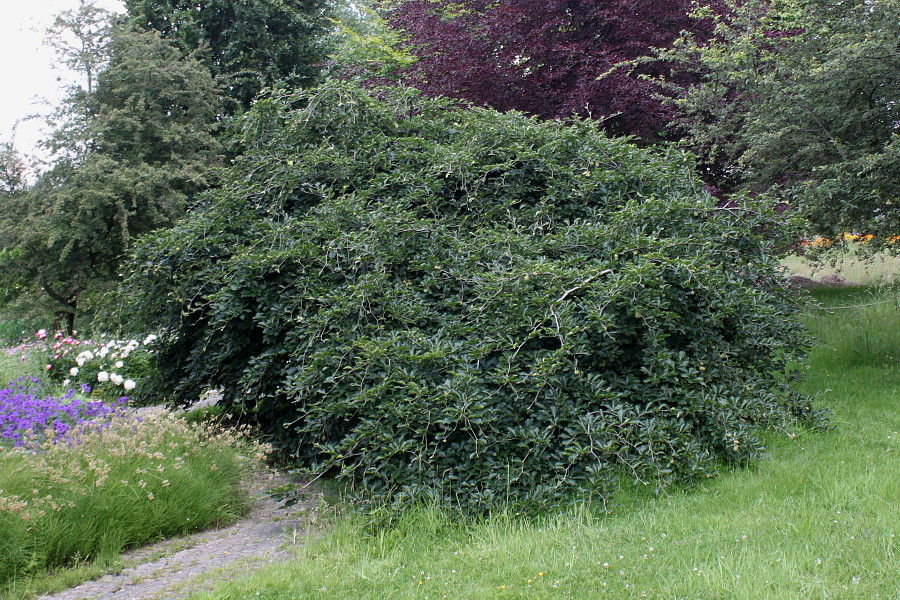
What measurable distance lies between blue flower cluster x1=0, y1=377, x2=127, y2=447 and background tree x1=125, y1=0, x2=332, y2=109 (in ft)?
40.5

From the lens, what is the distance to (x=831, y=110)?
605 cm

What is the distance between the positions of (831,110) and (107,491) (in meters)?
6.40

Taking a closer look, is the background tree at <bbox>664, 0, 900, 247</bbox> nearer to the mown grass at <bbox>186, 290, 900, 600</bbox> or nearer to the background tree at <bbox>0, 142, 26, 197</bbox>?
the mown grass at <bbox>186, 290, 900, 600</bbox>

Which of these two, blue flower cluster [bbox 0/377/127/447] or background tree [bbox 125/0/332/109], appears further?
background tree [bbox 125/0/332/109]

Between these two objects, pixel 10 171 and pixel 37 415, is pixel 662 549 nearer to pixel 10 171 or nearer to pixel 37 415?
pixel 37 415

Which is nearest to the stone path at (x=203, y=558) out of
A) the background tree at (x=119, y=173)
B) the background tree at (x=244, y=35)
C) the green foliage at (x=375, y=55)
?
the green foliage at (x=375, y=55)

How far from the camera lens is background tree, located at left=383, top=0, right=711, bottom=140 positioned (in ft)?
31.4

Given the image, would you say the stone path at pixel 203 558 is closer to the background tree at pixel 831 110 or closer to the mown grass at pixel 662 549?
the mown grass at pixel 662 549

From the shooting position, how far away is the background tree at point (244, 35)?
16.6 m

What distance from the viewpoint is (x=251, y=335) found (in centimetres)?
508

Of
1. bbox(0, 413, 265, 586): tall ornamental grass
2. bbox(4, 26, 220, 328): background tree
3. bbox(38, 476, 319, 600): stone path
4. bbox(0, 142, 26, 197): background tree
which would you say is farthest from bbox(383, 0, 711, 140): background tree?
bbox(0, 142, 26, 197): background tree

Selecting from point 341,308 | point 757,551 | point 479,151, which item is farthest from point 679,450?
point 479,151

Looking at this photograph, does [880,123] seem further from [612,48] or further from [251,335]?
[251,335]

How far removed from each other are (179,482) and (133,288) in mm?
1915
